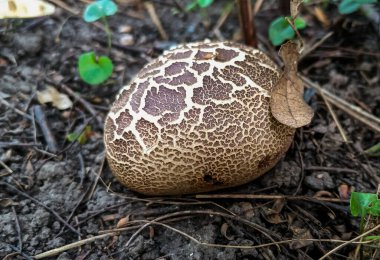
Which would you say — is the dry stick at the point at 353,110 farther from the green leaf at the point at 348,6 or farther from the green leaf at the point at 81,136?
the green leaf at the point at 81,136

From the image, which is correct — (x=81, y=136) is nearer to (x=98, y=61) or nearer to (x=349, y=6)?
(x=98, y=61)

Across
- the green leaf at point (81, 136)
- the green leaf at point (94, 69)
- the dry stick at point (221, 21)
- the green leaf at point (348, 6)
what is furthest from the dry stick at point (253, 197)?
the dry stick at point (221, 21)

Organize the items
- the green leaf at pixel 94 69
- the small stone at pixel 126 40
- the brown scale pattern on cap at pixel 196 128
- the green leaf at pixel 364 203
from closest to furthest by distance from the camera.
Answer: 1. the green leaf at pixel 364 203
2. the brown scale pattern on cap at pixel 196 128
3. the green leaf at pixel 94 69
4. the small stone at pixel 126 40

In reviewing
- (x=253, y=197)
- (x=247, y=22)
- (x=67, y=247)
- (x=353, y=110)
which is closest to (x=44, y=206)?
(x=67, y=247)

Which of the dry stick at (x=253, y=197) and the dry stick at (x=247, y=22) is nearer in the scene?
the dry stick at (x=253, y=197)

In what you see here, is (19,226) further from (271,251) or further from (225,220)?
(271,251)

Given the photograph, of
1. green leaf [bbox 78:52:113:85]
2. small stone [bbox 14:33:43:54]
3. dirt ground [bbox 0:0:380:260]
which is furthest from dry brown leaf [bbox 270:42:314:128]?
small stone [bbox 14:33:43:54]

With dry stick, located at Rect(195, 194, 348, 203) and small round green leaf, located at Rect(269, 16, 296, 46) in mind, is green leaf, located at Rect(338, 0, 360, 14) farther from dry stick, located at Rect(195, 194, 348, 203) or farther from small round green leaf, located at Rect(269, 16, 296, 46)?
dry stick, located at Rect(195, 194, 348, 203)
